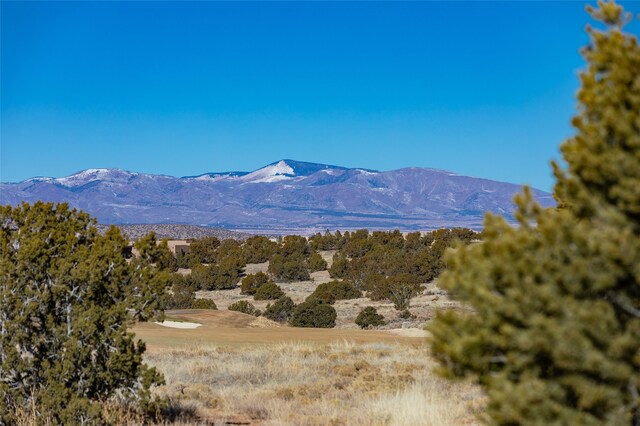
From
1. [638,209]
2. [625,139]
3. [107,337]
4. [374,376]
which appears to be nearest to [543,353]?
[638,209]

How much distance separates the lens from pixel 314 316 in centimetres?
3319

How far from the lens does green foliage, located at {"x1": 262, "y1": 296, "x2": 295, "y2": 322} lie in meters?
36.6

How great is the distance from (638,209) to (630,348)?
61 cm

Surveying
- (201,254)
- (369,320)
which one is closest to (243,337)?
(369,320)

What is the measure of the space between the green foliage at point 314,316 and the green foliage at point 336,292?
767 cm

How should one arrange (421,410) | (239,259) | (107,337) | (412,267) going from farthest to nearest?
(239,259)
(412,267)
(421,410)
(107,337)

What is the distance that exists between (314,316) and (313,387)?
71.5ft

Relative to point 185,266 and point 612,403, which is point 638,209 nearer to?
point 612,403

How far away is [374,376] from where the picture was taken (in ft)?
41.2

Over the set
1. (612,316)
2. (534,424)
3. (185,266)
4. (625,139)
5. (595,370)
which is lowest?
(185,266)

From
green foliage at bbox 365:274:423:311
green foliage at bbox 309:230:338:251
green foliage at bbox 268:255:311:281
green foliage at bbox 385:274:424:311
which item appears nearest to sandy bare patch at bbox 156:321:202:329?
green foliage at bbox 385:274:424:311

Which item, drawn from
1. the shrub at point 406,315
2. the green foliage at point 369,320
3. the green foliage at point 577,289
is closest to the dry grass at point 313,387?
the green foliage at point 577,289

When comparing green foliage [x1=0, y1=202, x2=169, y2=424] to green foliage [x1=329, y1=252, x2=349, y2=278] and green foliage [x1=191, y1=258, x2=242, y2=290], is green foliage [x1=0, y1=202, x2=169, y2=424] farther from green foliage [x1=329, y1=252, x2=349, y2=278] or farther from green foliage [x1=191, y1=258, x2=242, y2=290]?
green foliage [x1=329, y1=252, x2=349, y2=278]

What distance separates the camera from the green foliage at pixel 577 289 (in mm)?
2992
